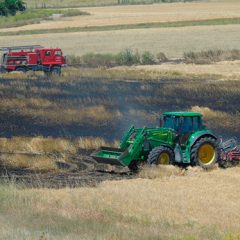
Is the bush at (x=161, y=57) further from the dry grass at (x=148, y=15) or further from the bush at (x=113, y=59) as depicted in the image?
the dry grass at (x=148, y=15)

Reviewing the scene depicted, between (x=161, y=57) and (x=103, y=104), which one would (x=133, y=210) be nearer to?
(x=103, y=104)

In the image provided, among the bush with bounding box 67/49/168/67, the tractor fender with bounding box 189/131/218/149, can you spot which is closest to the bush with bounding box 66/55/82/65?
the bush with bounding box 67/49/168/67

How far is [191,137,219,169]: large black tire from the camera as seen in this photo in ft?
73.3

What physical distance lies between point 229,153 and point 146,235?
10493 millimetres

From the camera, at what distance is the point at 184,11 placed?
11888 cm

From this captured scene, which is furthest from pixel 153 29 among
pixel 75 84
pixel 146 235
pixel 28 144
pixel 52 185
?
pixel 146 235

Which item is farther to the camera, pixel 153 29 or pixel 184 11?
pixel 184 11

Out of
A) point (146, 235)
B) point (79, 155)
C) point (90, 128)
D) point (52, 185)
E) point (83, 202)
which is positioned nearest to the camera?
point (146, 235)

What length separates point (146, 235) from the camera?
1293 centimetres

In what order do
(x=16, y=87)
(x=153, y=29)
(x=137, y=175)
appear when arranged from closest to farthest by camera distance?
(x=137, y=175)
(x=16, y=87)
(x=153, y=29)

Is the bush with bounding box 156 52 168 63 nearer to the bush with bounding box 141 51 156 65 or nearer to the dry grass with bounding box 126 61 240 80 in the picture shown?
the bush with bounding box 141 51 156 65

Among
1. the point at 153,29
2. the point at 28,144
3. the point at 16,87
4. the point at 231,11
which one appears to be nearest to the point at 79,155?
the point at 28,144

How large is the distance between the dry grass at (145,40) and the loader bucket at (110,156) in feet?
153

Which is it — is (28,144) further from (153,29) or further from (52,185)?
(153,29)
